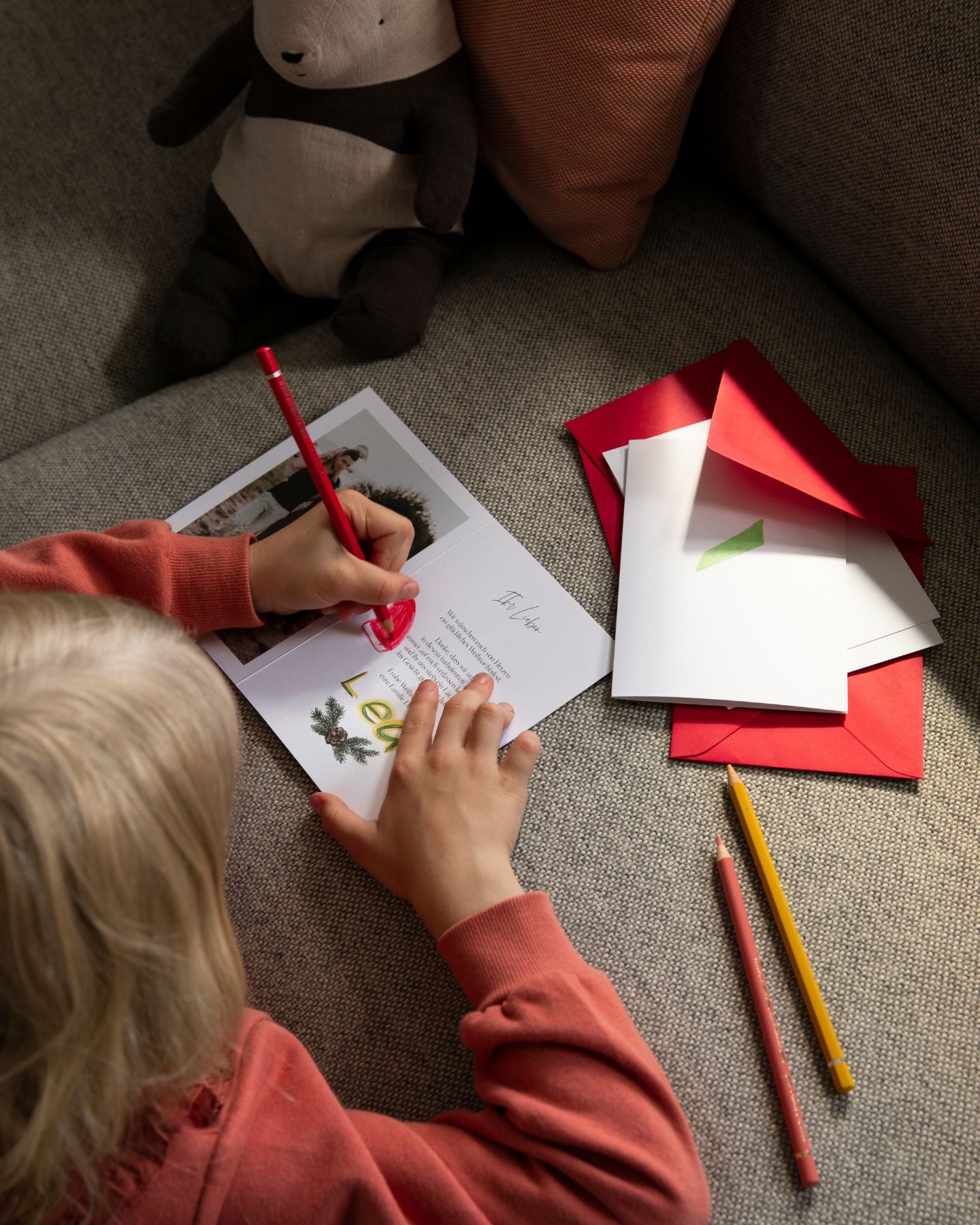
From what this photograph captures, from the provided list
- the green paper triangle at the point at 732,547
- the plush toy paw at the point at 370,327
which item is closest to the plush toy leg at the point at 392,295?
the plush toy paw at the point at 370,327

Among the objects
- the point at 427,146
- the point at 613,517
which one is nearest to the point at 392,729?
the point at 613,517

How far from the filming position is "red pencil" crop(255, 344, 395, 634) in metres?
0.62

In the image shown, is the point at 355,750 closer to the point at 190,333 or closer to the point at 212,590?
the point at 212,590

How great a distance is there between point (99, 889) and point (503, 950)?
10.2 inches

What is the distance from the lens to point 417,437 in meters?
0.80

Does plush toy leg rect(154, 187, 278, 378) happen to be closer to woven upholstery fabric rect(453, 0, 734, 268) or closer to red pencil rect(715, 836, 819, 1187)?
woven upholstery fabric rect(453, 0, 734, 268)

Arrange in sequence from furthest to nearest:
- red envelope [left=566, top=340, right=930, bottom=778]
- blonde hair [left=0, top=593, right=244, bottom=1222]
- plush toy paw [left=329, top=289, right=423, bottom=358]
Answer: plush toy paw [left=329, top=289, right=423, bottom=358]
red envelope [left=566, top=340, right=930, bottom=778]
blonde hair [left=0, top=593, right=244, bottom=1222]

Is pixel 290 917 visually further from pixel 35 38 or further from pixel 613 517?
pixel 35 38

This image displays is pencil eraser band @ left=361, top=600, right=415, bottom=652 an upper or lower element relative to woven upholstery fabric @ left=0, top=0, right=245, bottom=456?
lower

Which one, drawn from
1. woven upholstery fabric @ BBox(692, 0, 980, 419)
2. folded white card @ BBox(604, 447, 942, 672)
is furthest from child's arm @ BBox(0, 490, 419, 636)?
woven upholstery fabric @ BBox(692, 0, 980, 419)

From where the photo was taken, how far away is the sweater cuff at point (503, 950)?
0.58 m

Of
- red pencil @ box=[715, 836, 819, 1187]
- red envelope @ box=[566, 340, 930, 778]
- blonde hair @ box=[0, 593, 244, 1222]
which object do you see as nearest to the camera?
blonde hair @ box=[0, 593, 244, 1222]

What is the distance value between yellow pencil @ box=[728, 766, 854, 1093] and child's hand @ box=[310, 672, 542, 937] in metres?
0.15
